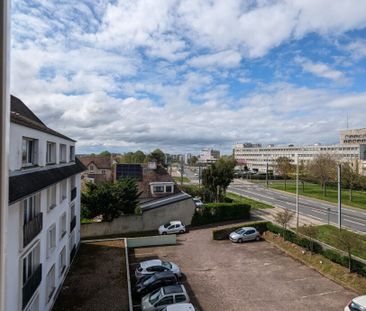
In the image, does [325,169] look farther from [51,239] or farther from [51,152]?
[51,239]

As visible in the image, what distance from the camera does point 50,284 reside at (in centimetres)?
1509

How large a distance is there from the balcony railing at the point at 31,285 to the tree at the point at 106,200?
16.2 metres

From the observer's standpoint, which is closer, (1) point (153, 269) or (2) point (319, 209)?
(1) point (153, 269)

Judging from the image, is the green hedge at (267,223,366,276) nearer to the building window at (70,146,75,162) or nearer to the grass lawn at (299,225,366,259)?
the grass lawn at (299,225,366,259)

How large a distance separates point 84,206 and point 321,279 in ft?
67.8

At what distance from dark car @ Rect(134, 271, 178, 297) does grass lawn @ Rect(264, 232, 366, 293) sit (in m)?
9.82

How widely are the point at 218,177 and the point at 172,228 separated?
12578 mm

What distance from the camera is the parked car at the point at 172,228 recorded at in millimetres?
30016

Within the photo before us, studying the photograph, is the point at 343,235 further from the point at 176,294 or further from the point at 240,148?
the point at 240,148

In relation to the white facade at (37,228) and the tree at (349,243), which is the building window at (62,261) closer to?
the white facade at (37,228)

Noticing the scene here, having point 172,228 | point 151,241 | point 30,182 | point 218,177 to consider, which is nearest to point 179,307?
point 30,182

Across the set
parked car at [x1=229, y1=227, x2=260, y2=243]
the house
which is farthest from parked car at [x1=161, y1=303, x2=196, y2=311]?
the house

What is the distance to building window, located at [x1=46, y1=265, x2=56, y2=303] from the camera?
14469mm

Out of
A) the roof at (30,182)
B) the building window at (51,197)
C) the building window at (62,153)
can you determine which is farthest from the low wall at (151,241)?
the roof at (30,182)
